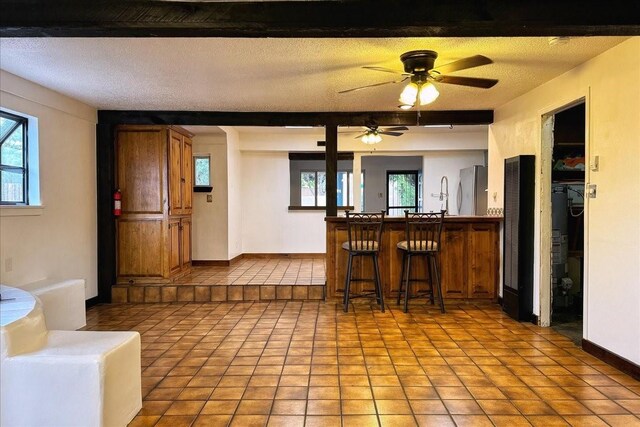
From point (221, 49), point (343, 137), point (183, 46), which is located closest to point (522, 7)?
point (221, 49)

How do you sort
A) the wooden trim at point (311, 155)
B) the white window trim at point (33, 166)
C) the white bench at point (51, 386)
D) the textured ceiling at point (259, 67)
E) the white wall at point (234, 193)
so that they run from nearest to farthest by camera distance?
the white bench at point (51, 386)
the textured ceiling at point (259, 67)
the white window trim at point (33, 166)
the white wall at point (234, 193)
the wooden trim at point (311, 155)

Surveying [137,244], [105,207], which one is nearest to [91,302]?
[137,244]

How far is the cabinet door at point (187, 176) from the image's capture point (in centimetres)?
584

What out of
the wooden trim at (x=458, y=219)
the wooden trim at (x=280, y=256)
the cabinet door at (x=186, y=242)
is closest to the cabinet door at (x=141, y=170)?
the cabinet door at (x=186, y=242)

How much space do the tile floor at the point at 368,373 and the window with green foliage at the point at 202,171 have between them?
113 inches

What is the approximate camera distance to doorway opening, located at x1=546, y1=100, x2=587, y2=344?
4.57 m

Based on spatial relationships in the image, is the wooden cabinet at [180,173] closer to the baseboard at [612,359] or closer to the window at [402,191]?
the baseboard at [612,359]

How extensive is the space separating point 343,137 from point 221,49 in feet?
15.5

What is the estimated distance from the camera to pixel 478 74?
3.73 metres

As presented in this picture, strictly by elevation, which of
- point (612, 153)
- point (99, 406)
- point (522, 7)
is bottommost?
point (99, 406)

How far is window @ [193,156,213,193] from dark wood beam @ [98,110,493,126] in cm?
174

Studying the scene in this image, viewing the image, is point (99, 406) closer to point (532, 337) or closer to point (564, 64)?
point (532, 337)

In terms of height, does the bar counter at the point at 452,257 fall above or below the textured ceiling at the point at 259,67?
below

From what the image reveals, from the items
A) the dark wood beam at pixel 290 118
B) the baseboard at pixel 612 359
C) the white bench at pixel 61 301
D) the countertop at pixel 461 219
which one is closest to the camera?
the baseboard at pixel 612 359
